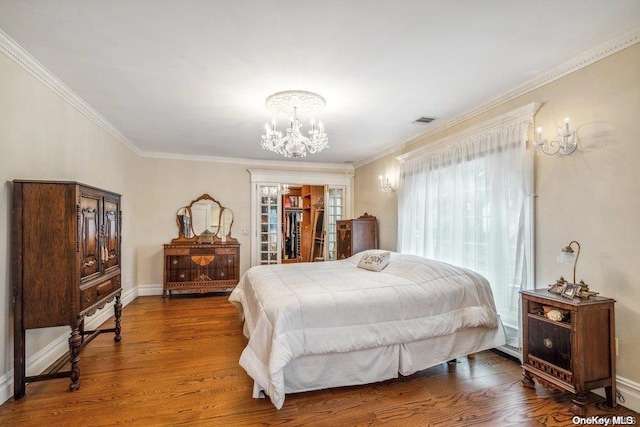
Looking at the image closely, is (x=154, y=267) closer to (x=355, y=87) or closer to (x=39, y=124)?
(x=39, y=124)

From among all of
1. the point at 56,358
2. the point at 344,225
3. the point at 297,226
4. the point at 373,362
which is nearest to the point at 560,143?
the point at 373,362

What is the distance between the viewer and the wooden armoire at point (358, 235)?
5.30 m

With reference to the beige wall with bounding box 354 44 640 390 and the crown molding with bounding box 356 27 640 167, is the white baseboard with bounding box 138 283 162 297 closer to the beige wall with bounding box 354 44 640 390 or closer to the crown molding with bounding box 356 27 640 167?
the crown molding with bounding box 356 27 640 167

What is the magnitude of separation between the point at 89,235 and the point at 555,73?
13.7ft

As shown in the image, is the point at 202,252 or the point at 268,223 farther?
the point at 268,223

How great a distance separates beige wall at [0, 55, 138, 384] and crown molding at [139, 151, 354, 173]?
5.50 feet

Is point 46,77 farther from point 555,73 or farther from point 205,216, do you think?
point 555,73

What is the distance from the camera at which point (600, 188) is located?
2293 millimetres

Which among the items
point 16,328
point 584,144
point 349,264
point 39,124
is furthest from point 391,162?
point 16,328

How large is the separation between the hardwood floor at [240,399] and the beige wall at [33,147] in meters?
0.49

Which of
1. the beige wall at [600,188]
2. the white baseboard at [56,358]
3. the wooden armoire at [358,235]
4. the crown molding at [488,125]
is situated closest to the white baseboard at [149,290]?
the white baseboard at [56,358]

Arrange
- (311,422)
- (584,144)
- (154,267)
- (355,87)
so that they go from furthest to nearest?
(154,267) → (355,87) → (584,144) → (311,422)

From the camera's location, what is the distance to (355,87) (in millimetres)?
2893

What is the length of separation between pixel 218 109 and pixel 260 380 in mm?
2721
